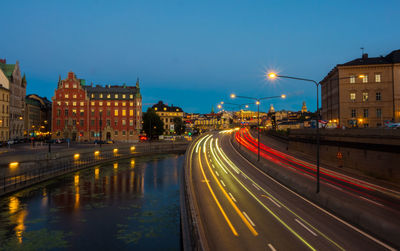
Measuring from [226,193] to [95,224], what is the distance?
11.8 meters

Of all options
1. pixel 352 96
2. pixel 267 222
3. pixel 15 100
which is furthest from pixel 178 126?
pixel 267 222

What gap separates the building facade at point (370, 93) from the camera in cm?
6009

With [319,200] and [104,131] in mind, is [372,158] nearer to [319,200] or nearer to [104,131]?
[319,200]

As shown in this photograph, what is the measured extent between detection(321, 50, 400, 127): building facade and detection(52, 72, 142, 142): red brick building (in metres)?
68.6

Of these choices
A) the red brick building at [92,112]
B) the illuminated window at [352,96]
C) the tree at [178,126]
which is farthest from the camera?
the tree at [178,126]

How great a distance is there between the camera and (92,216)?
26.1 metres

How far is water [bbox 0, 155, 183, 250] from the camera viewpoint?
2039cm

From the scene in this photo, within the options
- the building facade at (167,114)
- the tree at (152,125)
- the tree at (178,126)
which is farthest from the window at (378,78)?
the building facade at (167,114)

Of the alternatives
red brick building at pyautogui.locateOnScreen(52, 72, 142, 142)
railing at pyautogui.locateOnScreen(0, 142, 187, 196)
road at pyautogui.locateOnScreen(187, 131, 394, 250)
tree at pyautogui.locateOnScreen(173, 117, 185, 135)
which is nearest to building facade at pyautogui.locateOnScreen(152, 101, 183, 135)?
tree at pyautogui.locateOnScreen(173, 117, 185, 135)

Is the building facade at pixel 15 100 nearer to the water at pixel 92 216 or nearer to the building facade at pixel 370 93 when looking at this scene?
the water at pixel 92 216

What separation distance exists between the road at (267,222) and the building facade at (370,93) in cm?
4237

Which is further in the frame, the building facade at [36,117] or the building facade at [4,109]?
the building facade at [36,117]

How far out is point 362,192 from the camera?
974 inches

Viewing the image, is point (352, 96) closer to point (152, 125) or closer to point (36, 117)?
point (152, 125)
